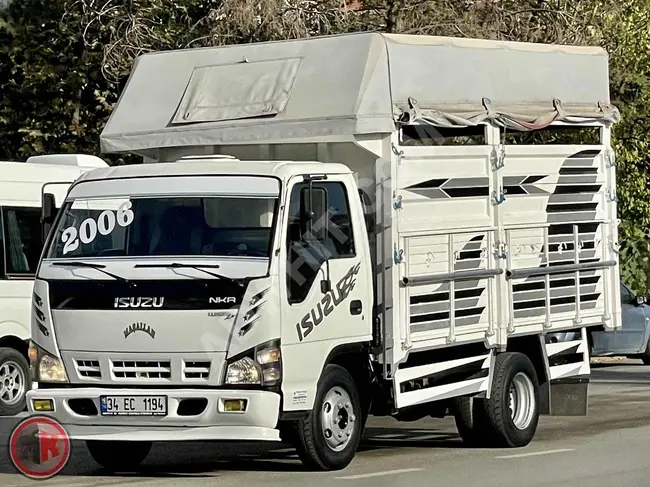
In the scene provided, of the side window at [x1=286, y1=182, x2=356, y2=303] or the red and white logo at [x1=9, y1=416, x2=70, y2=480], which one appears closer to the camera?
the side window at [x1=286, y1=182, x2=356, y2=303]

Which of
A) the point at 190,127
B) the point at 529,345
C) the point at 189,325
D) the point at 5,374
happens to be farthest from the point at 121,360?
the point at 5,374

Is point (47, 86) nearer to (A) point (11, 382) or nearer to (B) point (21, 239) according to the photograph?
(B) point (21, 239)

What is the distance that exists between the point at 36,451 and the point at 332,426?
237cm

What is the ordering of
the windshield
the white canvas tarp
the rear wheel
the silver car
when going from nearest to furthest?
the windshield
the white canvas tarp
the silver car
the rear wheel

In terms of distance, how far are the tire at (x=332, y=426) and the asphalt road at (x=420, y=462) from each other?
119mm

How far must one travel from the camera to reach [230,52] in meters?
12.3

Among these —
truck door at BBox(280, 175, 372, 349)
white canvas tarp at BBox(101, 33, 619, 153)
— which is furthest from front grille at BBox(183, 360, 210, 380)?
white canvas tarp at BBox(101, 33, 619, 153)

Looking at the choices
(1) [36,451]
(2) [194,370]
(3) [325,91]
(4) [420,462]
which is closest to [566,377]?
(4) [420,462]

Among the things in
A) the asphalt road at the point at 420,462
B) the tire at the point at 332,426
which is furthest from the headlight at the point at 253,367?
the asphalt road at the point at 420,462

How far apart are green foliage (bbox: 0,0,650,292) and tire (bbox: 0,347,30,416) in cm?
675

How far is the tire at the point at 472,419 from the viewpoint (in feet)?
42.1

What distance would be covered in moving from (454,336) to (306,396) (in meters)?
1.87

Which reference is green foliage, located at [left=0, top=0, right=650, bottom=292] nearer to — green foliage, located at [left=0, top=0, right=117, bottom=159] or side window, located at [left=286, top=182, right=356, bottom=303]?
green foliage, located at [left=0, top=0, right=117, bottom=159]

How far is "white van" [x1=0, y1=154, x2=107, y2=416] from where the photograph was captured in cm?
1658
